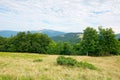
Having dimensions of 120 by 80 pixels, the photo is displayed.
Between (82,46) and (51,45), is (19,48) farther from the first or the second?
(82,46)

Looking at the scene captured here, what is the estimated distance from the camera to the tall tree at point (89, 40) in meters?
49.0

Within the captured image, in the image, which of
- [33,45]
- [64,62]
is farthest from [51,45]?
[64,62]

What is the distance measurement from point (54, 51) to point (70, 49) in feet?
20.9

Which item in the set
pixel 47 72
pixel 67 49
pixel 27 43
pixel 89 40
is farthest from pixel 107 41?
pixel 47 72

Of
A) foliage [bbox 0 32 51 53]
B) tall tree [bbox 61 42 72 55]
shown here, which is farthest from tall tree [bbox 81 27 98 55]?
foliage [bbox 0 32 51 53]

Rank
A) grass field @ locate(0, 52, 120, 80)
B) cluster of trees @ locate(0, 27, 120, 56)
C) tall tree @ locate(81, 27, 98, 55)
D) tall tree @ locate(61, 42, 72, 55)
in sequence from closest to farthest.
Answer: grass field @ locate(0, 52, 120, 80), tall tree @ locate(81, 27, 98, 55), cluster of trees @ locate(0, 27, 120, 56), tall tree @ locate(61, 42, 72, 55)

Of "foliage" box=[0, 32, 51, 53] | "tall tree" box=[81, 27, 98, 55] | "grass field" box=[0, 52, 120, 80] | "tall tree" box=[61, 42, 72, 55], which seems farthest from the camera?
"foliage" box=[0, 32, 51, 53]

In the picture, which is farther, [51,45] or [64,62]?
[51,45]

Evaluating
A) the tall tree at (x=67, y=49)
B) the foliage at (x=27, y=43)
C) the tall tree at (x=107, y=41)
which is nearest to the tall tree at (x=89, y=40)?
the tall tree at (x=107, y=41)

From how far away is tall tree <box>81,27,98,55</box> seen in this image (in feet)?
161

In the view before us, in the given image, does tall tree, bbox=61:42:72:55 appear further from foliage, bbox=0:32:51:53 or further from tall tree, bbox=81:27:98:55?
tall tree, bbox=81:27:98:55

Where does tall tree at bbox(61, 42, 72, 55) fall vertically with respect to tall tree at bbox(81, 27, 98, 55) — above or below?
below

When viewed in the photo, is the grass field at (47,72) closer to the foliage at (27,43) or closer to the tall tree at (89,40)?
the tall tree at (89,40)

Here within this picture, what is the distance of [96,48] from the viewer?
4956 cm
